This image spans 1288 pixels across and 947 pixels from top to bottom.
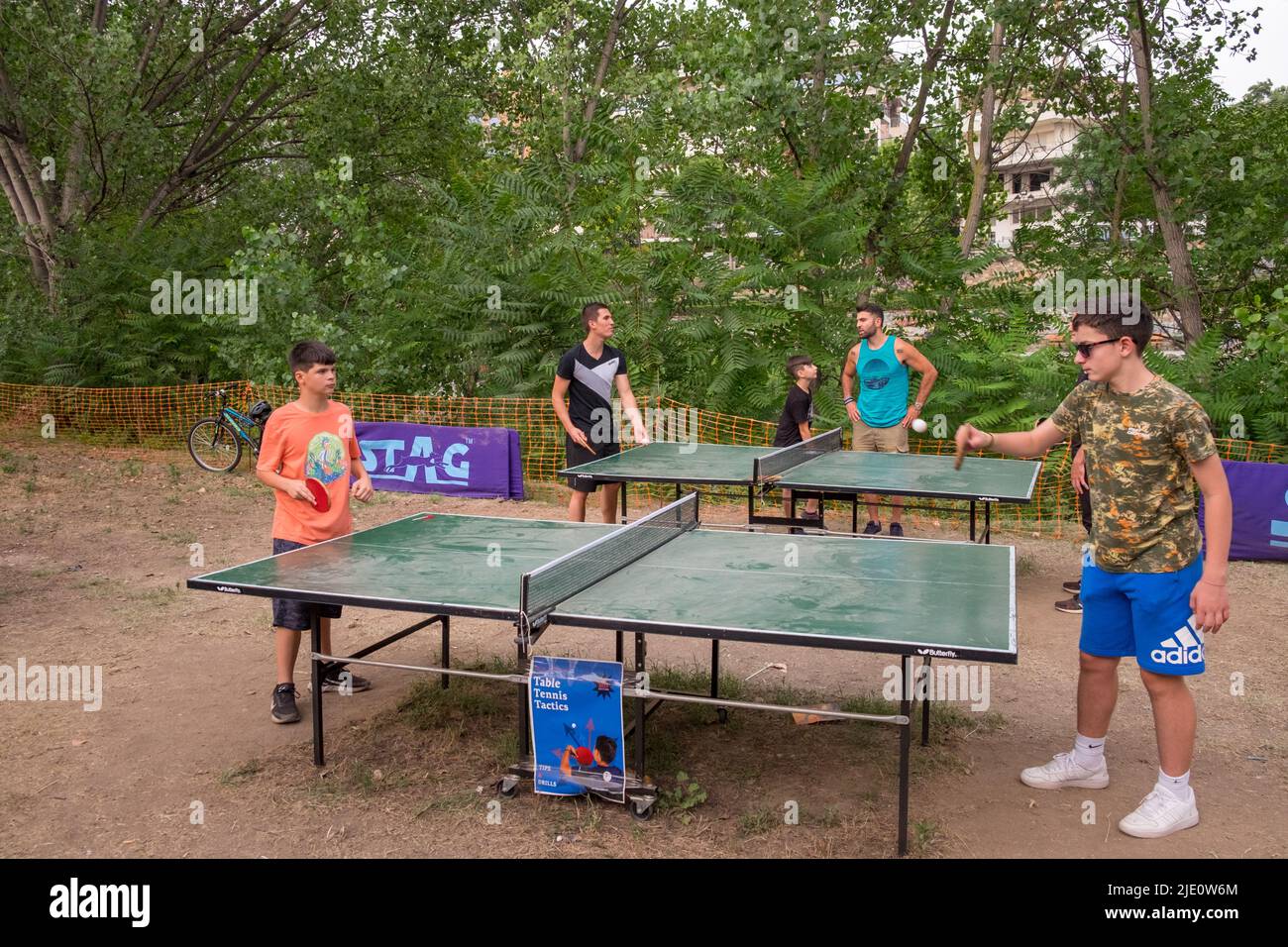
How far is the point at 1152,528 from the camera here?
4145mm

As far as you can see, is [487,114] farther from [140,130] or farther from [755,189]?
[755,189]

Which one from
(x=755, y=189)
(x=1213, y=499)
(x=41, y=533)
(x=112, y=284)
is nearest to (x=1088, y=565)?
(x=1213, y=499)

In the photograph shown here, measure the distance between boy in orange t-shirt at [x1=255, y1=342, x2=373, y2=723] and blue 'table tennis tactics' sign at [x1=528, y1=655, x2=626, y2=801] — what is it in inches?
58.7

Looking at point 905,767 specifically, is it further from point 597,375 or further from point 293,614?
point 597,375

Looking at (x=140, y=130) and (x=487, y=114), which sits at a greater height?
(x=487, y=114)

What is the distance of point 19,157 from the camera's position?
750 inches

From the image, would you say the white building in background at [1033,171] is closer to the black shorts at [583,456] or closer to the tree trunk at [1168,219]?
the tree trunk at [1168,219]

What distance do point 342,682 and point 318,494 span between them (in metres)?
1.26

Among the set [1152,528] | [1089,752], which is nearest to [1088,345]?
[1152,528]

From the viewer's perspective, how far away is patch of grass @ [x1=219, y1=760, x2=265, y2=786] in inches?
200

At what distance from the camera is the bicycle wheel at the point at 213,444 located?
14.9 metres

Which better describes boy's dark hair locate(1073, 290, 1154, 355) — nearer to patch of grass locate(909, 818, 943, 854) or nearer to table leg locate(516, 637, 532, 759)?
patch of grass locate(909, 818, 943, 854)

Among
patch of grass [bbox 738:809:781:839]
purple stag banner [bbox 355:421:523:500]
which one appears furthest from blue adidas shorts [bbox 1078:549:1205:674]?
purple stag banner [bbox 355:421:523:500]

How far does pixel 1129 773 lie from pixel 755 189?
10981 millimetres
